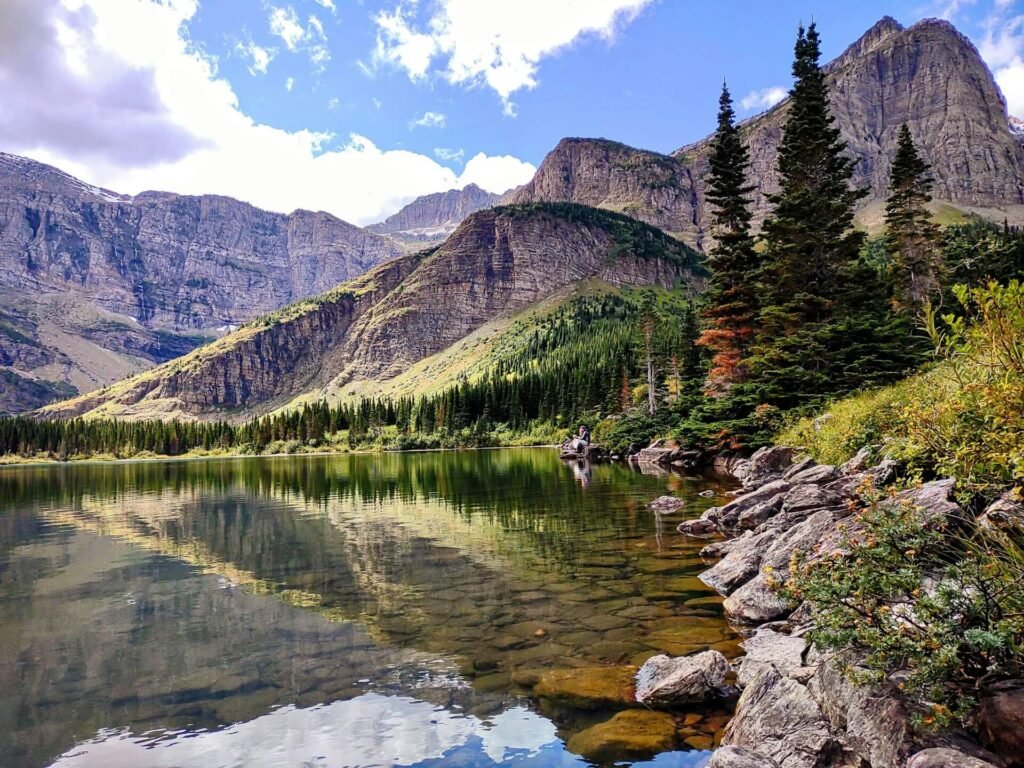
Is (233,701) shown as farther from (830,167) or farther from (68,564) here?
(830,167)

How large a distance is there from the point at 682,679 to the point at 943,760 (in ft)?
16.0

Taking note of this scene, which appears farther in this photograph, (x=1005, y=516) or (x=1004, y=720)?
(x=1005, y=516)

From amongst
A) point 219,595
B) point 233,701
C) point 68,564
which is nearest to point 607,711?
point 233,701

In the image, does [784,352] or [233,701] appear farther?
[784,352]

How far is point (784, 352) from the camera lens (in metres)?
39.9

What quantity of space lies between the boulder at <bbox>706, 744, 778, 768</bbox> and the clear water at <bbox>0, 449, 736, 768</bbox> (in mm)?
1164

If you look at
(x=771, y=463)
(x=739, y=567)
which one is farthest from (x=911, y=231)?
(x=739, y=567)

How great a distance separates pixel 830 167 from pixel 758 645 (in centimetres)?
4561

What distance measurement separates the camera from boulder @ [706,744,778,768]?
306 inches

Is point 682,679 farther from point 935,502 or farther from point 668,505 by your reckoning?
point 668,505

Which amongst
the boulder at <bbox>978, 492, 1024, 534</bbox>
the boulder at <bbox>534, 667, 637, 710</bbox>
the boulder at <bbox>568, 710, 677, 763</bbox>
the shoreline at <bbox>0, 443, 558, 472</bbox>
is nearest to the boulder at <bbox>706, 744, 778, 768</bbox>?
the boulder at <bbox>568, 710, 677, 763</bbox>

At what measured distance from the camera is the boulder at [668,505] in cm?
3200

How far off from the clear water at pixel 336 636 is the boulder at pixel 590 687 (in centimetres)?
35

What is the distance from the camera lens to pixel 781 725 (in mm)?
8516
